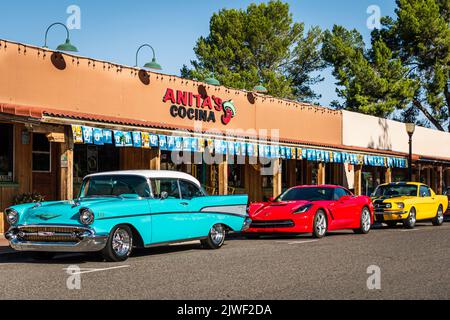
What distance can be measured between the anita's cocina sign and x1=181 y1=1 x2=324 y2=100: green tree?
23.5 metres

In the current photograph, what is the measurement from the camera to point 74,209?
11.3m

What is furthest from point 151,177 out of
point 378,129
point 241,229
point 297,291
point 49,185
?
point 378,129

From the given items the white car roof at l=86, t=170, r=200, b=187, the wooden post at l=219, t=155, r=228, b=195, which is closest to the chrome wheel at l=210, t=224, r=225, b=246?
the white car roof at l=86, t=170, r=200, b=187

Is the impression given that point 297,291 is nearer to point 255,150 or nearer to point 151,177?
point 151,177

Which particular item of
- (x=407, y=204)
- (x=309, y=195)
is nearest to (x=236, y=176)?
(x=407, y=204)

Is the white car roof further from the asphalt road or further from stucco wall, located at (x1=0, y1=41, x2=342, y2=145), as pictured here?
stucco wall, located at (x1=0, y1=41, x2=342, y2=145)

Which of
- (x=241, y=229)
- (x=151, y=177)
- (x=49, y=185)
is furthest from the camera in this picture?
(x=49, y=185)

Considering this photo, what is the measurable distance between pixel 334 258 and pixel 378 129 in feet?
92.0

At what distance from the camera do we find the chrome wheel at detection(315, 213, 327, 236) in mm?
16625

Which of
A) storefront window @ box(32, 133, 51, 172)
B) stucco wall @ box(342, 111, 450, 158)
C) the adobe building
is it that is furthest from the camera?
stucco wall @ box(342, 111, 450, 158)

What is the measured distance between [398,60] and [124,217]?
41044 millimetres

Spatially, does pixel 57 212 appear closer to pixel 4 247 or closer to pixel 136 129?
pixel 4 247

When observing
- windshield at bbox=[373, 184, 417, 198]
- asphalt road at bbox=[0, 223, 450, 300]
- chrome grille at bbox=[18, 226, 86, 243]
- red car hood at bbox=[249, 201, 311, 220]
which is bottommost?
asphalt road at bbox=[0, 223, 450, 300]
